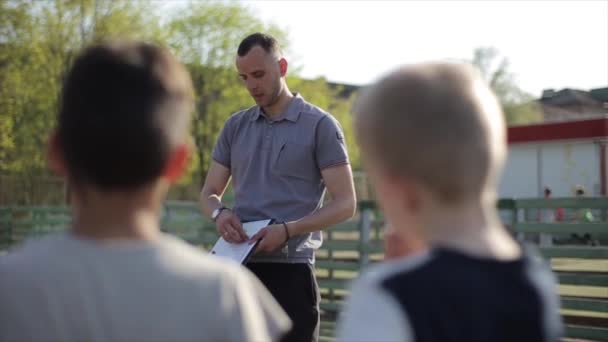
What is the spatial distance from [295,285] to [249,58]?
1230 millimetres

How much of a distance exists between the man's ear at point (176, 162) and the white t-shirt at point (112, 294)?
165 mm

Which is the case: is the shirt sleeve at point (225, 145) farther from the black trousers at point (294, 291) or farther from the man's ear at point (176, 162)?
the man's ear at point (176, 162)

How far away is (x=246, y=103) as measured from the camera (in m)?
34.2

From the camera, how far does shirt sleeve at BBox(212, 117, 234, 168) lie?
16.1 feet

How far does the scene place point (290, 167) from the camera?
4645 millimetres

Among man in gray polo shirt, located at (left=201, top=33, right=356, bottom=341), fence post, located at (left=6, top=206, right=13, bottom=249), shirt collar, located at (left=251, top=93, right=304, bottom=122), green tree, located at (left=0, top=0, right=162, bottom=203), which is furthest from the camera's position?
green tree, located at (left=0, top=0, right=162, bottom=203)

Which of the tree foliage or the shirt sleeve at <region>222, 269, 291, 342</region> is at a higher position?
the tree foliage

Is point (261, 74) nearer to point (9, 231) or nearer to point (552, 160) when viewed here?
point (9, 231)

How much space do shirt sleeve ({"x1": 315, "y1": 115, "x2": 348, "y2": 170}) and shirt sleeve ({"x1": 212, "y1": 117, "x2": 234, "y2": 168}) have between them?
53 cm

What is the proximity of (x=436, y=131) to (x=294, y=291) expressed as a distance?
9.74ft

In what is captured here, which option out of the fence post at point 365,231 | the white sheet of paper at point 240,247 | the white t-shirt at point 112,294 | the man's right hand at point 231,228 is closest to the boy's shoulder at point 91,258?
the white t-shirt at point 112,294

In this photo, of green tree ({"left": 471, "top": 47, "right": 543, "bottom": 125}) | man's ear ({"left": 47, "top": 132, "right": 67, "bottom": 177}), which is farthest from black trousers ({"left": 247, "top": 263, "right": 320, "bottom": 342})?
green tree ({"left": 471, "top": 47, "right": 543, "bottom": 125})

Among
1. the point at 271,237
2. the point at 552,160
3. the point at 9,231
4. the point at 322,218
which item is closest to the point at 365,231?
the point at 322,218

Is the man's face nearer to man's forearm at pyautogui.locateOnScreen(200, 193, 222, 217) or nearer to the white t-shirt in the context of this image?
man's forearm at pyautogui.locateOnScreen(200, 193, 222, 217)
